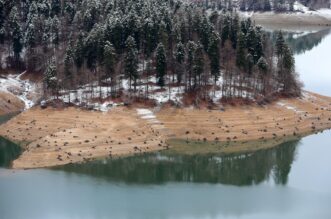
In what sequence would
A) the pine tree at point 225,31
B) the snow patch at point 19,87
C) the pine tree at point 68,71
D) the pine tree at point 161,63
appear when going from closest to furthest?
the pine tree at point 161,63 < the pine tree at point 68,71 < the snow patch at point 19,87 < the pine tree at point 225,31

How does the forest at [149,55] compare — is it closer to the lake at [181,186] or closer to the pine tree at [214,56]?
the pine tree at [214,56]

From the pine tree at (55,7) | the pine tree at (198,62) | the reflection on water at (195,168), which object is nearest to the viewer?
the reflection on water at (195,168)

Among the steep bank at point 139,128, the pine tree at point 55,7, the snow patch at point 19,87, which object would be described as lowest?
the steep bank at point 139,128

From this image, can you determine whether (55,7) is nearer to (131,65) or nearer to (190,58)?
(131,65)

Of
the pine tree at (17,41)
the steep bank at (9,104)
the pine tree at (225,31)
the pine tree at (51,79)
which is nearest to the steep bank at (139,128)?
the pine tree at (51,79)

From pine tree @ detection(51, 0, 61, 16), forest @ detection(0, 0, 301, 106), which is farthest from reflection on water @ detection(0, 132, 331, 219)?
pine tree @ detection(51, 0, 61, 16)

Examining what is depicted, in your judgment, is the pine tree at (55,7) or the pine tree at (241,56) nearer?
the pine tree at (241,56)
